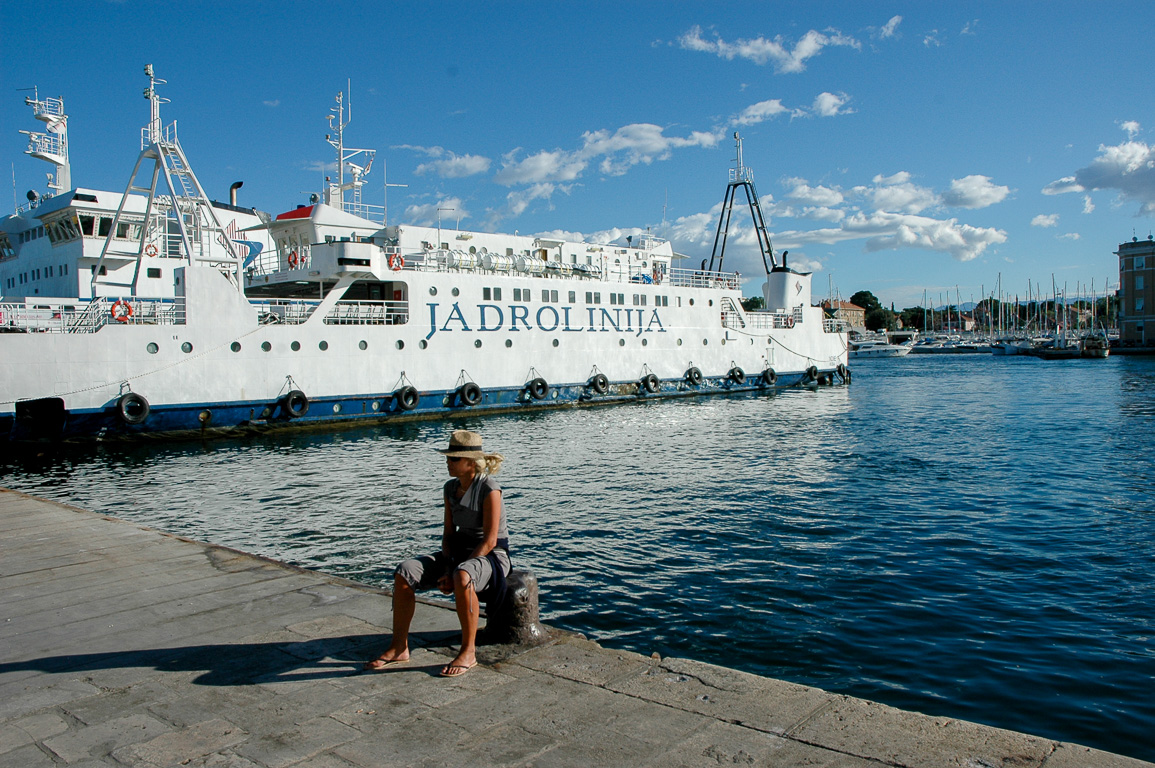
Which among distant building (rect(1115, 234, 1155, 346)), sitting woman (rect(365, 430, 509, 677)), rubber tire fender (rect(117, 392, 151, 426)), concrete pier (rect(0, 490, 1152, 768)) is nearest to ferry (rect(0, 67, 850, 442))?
rubber tire fender (rect(117, 392, 151, 426))

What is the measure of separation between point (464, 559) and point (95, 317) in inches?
856

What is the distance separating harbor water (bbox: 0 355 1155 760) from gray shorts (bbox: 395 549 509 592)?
2559mm

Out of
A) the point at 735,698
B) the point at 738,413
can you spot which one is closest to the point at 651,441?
the point at 738,413

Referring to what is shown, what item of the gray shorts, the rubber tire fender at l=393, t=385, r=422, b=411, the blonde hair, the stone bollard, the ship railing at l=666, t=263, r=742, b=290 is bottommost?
the stone bollard

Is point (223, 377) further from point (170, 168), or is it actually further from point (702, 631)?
point (702, 631)

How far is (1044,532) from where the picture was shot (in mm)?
11703

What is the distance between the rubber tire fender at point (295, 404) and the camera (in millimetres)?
25016

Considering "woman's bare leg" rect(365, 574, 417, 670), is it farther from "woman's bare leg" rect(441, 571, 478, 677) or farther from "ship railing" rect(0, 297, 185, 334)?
"ship railing" rect(0, 297, 185, 334)

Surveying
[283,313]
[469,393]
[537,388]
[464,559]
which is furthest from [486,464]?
[537,388]

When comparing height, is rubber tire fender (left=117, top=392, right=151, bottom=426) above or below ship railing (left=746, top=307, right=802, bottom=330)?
below

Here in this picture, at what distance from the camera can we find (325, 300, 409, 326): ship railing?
27.3 metres

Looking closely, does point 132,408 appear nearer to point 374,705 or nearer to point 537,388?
point 537,388

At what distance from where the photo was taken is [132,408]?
22.2 meters

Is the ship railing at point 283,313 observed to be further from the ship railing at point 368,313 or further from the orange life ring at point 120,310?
the orange life ring at point 120,310
